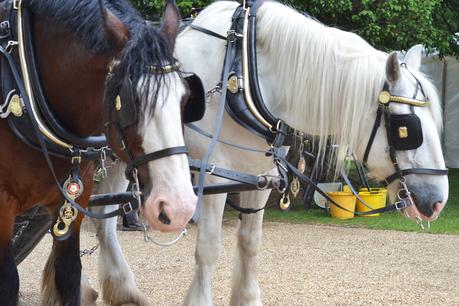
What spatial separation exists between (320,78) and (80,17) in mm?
1303

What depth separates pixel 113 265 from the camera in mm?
4168

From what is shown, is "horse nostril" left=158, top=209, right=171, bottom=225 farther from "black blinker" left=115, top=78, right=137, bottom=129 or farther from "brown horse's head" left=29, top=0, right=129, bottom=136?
"brown horse's head" left=29, top=0, right=129, bottom=136

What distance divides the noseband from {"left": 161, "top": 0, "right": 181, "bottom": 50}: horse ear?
1235 millimetres

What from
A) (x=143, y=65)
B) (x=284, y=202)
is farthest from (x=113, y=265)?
(x=143, y=65)

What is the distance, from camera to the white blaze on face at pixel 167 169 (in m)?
2.03

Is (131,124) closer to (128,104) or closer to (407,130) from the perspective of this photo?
(128,104)

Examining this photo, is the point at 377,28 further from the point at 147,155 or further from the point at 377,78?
the point at 147,155

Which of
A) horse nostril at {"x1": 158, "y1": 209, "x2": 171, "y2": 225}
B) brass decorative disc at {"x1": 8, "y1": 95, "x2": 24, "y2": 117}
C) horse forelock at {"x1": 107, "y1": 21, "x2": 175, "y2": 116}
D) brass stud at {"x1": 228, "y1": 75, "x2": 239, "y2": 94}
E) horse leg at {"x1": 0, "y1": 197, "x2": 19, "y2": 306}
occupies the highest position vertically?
horse forelock at {"x1": 107, "y1": 21, "x2": 175, "y2": 116}

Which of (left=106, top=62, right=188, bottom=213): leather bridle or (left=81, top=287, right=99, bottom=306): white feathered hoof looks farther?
(left=81, top=287, right=99, bottom=306): white feathered hoof

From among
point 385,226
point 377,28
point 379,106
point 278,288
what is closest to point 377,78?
point 379,106

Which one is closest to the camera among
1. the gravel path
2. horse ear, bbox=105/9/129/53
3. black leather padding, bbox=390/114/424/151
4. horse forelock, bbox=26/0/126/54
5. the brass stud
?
horse ear, bbox=105/9/129/53

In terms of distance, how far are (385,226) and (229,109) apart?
5.36 metres

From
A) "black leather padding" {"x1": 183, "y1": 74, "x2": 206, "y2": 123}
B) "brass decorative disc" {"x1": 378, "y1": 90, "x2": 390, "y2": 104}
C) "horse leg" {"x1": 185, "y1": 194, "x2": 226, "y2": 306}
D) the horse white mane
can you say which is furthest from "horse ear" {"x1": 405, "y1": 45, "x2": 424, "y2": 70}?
"black leather padding" {"x1": 183, "y1": 74, "x2": 206, "y2": 123}

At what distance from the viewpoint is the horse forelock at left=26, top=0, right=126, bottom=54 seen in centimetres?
228
